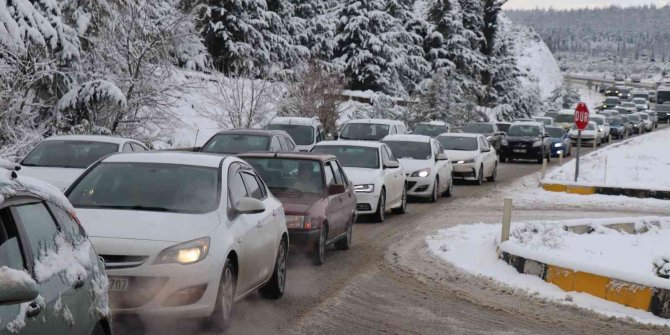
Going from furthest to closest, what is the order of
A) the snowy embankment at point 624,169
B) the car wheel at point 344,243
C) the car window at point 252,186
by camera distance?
the snowy embankment at point 624,169, the car wheel at point 344,243, the car window at point 252,186

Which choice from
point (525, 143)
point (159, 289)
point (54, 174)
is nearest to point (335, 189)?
point (54, 174)

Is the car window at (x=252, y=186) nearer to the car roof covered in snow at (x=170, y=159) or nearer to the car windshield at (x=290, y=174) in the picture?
the car roof covered in snow at (x=170, y=159)

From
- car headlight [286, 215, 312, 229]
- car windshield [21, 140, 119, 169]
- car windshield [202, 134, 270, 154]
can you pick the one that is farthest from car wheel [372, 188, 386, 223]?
car headlight [286, 215, 312, 229]

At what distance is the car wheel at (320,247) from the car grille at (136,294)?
498 centimetres

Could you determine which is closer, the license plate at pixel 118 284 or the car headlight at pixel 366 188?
the license plate at pixel 118 284

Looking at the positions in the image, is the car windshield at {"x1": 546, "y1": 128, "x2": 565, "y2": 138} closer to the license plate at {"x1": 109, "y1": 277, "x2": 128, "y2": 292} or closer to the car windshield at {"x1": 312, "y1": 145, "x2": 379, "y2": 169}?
the car windshield at {"x1": 312, "y1": 145, "x2": 379, "y2": 169}

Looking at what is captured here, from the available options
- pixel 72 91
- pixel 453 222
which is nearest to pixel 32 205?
pixel 453 222

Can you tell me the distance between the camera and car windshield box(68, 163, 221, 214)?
8594 millimetres

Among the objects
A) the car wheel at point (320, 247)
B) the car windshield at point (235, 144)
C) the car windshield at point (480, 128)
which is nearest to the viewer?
the car wheel at point (320, 247)

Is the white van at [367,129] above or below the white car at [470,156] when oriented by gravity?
above

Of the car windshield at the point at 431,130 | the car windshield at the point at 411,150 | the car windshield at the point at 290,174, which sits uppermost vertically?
the car windshield at the point at 290,174

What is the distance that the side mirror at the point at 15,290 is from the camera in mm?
3729

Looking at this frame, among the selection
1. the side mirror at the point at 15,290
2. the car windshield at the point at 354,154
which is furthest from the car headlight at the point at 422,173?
the side mirror at the point at 15,290

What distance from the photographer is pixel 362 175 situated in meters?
18.0
